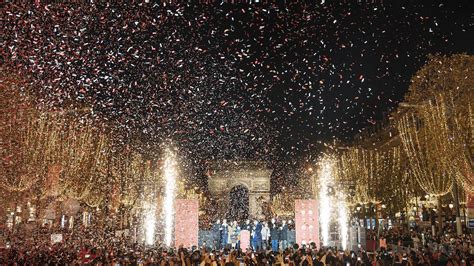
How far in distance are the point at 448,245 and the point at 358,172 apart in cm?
2226

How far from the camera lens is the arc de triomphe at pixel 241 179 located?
226 feet

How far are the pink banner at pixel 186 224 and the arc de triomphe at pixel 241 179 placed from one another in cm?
4376

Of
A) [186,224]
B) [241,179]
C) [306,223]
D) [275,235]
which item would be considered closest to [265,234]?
[275,235]

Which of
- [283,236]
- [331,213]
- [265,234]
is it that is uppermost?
[331,213]

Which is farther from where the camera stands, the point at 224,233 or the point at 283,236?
the point at 224,233

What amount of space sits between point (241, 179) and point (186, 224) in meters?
46.2

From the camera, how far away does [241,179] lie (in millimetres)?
69812

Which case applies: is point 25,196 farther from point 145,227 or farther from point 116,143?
point 116,143

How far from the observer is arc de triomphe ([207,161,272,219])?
6881cm

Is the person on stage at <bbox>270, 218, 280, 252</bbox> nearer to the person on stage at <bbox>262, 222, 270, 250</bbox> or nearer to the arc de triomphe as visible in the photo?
the person on stage at <bbox>262, 222, 270, 250</bbox>

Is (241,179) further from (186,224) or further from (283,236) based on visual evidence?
(186,224)

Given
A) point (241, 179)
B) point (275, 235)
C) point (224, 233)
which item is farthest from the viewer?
point (241, 179)

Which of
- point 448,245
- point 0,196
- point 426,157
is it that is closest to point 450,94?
point 426,157

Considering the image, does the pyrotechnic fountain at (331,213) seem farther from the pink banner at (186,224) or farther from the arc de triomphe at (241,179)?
the arc de triomphe at (241,179)
